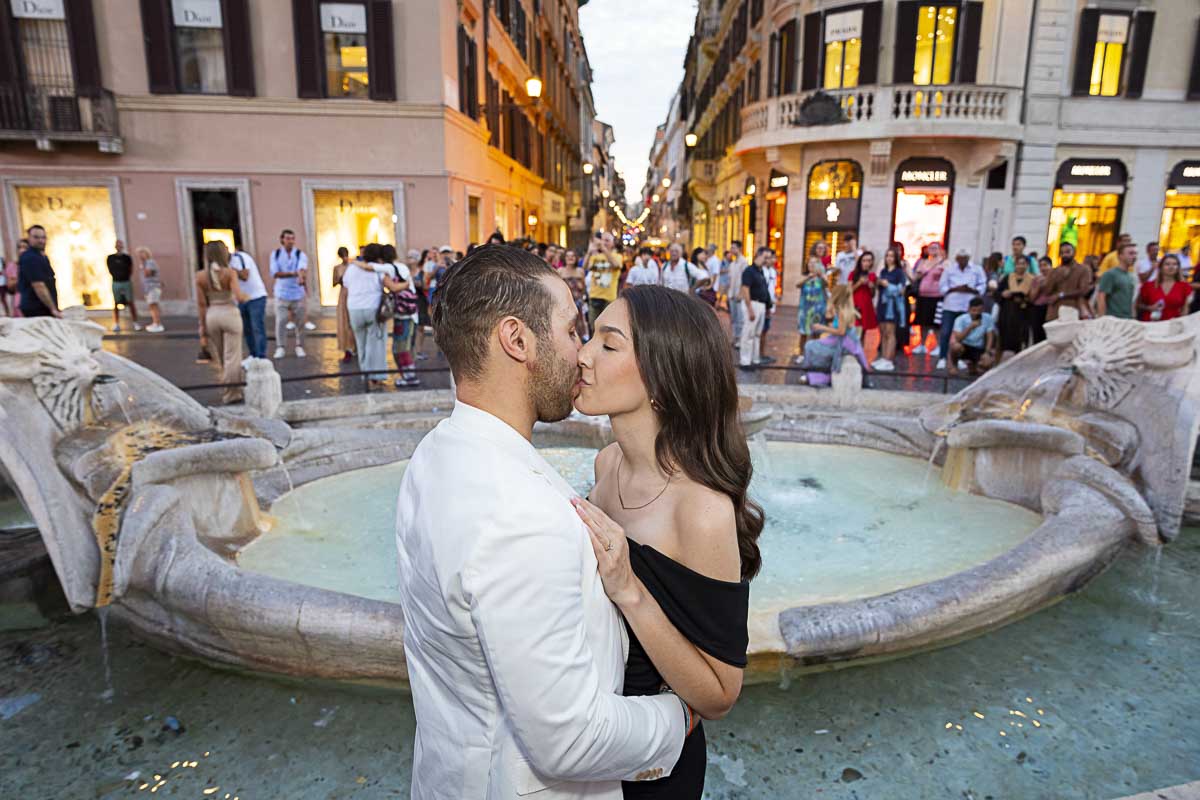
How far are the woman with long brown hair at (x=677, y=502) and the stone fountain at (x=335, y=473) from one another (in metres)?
1.79

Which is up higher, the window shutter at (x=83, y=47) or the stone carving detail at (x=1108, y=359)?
the window shutter at (x=83, y=47)

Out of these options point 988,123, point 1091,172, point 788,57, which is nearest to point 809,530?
point 988,123

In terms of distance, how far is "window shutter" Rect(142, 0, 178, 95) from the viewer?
50.9ft

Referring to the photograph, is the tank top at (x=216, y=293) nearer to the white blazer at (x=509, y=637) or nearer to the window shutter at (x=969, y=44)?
the white blazer at (x=509, y=637)

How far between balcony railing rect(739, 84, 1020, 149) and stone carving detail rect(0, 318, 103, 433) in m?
18.7

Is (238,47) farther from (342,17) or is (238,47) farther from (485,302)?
(485,302)

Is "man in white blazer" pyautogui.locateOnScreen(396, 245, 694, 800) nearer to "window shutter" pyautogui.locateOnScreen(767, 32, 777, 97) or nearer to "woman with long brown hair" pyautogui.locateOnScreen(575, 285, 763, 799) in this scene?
"woman with long brown hair" pyautogui.locateOnScreen(575, 285, 763, 799)

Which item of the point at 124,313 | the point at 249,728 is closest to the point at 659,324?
the point at 249,728

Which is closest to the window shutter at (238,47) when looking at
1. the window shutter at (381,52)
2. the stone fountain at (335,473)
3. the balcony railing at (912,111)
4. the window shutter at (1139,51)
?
the window shutter at (381,52)

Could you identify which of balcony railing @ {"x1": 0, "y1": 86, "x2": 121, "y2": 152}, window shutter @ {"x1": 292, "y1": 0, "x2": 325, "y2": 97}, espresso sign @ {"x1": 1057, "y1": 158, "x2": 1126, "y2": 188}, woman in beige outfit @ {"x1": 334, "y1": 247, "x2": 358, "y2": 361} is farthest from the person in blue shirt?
balcony railing @ {"x1": 0, "y1": 86, "x2": 121, "y2": 152}

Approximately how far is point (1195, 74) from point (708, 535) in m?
24.6

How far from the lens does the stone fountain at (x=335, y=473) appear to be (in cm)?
332

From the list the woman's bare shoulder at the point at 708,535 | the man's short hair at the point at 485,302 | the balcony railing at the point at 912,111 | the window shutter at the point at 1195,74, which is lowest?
the woman's bare shoulder at the point at 708,535

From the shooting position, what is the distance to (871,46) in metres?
19.2
